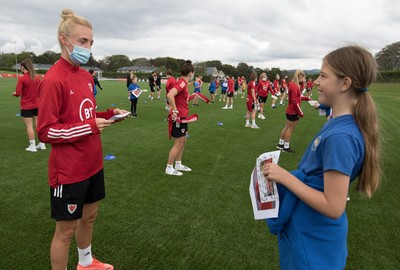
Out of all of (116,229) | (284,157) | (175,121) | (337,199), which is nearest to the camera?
(337,199)

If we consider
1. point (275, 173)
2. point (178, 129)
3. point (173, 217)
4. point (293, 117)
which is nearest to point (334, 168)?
point (275, 173)

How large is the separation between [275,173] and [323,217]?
1.13 ft

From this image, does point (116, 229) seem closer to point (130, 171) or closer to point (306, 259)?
point (130, 171)

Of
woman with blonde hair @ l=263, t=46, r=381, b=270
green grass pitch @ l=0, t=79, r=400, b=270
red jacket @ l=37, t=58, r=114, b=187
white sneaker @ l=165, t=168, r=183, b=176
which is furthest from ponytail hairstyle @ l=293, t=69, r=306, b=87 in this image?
woman with blonde hair @ l=263, t=46, r=381, b=270

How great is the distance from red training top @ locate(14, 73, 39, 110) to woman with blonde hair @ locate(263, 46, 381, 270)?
7021 mm

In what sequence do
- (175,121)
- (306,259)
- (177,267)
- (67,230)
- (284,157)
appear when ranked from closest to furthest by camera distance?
(306,259) → (67,230) → (177,267) → (175,121) → (284,157)

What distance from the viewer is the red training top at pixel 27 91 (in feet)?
22.1

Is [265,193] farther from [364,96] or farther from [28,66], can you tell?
[28,66]

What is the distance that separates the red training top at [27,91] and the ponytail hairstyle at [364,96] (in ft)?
23.7

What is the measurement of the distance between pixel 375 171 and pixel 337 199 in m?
0.30

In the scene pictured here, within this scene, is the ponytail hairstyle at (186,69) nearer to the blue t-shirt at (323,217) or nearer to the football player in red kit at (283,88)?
the blue t-shirt at (323,217)

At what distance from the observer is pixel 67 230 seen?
2.47 meters

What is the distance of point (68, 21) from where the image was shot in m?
2.30

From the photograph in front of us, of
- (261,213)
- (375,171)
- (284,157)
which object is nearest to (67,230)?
(261,213)
